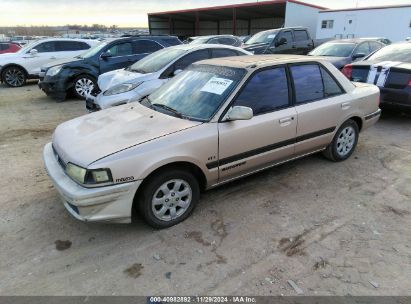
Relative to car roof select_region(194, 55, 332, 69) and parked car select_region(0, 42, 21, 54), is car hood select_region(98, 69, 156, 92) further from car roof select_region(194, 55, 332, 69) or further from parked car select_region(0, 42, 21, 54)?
parked car select_region(0, 42, 21, 54)

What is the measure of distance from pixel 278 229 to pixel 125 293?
158 cm

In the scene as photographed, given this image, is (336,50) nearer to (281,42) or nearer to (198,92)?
(281,42)

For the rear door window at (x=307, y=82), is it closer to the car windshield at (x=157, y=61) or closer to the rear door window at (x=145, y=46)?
the car windshield at (x=157, y=61)

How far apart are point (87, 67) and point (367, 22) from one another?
1994cm

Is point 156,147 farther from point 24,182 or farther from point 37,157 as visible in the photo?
point 37,157

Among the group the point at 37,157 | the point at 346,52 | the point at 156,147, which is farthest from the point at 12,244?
the point at 346,52

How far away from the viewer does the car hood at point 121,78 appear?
6672 millimetres

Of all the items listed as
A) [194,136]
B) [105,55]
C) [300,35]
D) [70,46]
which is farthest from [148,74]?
[300,35]

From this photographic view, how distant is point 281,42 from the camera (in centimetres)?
1255

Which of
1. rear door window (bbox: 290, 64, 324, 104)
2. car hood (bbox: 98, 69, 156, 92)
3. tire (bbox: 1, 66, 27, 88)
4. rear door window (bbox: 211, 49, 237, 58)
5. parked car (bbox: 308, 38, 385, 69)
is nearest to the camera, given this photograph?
rear door window (bbox: 290, 64, 324, 104)

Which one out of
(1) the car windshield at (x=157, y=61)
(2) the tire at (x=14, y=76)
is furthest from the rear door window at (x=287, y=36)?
(2) the tire at (x=14, y=76)

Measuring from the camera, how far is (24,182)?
440 centimetres

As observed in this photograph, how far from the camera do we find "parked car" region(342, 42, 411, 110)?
619 centimetres

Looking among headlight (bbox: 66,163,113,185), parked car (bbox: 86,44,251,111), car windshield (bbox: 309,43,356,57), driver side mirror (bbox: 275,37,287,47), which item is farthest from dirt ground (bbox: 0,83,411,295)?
driver side mirror (bbox: 275,37,287,47)
